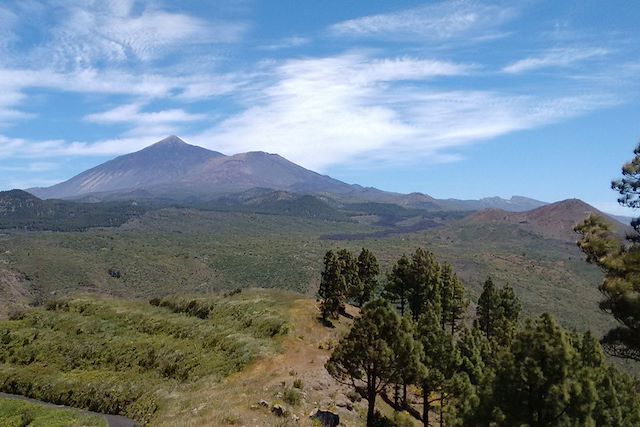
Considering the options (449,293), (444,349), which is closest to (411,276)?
(449,293)

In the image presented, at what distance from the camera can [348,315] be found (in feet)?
249

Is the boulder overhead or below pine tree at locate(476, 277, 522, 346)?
below

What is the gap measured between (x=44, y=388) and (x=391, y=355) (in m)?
37.3

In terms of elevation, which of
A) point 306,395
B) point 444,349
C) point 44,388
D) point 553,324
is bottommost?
point 44,388

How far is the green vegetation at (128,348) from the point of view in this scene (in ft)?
150

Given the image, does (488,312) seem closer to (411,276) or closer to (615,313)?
(411,276)

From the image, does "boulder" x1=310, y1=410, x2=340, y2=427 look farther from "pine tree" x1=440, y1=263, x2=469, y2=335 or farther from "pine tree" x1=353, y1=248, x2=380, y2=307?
"pine tree" x1=353, y1=248, x2=380, y2=307

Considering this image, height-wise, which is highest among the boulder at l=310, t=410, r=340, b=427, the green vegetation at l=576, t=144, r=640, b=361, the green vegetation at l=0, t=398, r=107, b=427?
the green vegetation at l=576, t=144, r=640, b=361

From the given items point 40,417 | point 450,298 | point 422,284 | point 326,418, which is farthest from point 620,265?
point 450,298

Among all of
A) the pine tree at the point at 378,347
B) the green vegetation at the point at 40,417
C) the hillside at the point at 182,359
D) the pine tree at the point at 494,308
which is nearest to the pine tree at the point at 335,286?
the hillside at the point at 182,359

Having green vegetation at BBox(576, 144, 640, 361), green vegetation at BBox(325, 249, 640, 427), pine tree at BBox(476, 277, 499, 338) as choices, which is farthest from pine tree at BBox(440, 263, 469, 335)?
green vegetation at BBox(576, 144, 640, 361)

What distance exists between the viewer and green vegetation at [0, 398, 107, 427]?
1442 inches

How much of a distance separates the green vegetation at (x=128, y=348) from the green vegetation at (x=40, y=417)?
3.19 metres

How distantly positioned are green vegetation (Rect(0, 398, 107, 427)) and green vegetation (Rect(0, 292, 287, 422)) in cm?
319
